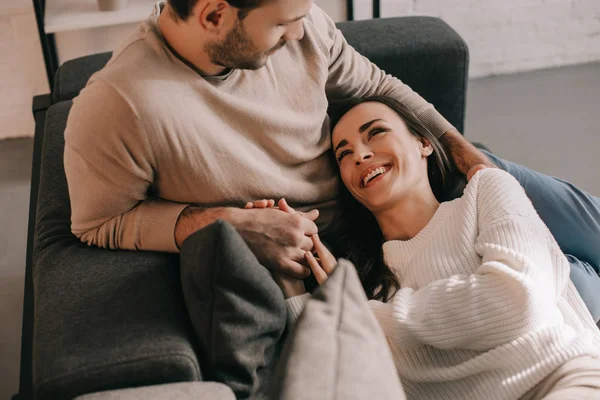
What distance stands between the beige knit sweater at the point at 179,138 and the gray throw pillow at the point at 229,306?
224 mm

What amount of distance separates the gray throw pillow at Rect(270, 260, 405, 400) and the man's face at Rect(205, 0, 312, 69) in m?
0.62

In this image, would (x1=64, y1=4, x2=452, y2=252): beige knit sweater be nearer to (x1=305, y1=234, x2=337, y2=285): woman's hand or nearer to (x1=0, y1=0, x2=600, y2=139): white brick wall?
(x1=305, y1=234, x2=337, y2=285): woman's hand

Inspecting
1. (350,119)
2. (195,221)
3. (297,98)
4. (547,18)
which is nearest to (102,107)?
(195,221)

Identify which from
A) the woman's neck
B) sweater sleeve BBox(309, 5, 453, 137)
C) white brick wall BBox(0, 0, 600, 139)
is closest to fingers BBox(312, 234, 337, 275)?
the woman's neck

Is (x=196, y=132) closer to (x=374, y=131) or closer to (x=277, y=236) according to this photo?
(x=277, y=236)

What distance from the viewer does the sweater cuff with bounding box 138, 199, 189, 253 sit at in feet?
4.20

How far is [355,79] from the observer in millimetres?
1659

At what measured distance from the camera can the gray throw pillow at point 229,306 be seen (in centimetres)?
103

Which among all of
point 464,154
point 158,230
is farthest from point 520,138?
point 158,230

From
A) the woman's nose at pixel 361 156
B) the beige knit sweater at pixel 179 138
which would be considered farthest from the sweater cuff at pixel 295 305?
the woman's nose at pixel 361 156

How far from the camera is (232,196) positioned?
54.3 inches

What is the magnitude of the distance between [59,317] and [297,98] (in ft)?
2.22

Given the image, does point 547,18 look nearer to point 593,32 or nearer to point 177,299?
point 593,32

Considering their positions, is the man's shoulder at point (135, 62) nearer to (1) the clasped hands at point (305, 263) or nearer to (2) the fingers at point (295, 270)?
(1) the clasped hands at point (305, 263)
